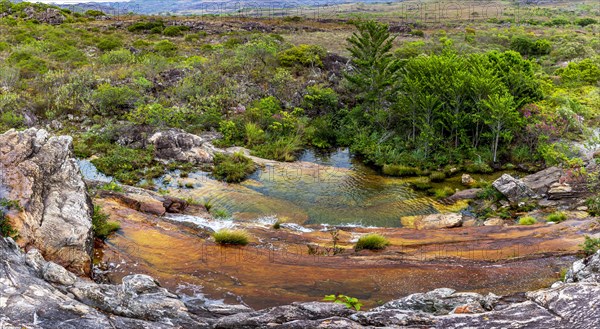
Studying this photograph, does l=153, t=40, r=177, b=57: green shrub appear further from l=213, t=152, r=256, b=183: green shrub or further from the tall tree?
l=213, t=152, r=256, b=183: green shrub

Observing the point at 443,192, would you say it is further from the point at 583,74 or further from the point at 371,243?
the point at 583,74

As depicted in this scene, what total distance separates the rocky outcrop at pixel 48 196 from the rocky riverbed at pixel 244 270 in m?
0.04

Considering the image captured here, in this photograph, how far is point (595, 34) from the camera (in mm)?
74312

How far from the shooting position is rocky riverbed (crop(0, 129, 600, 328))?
747cm

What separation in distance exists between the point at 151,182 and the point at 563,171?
73.4 feet

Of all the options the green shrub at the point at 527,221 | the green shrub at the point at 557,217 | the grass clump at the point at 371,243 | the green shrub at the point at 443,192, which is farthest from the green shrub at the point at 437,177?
the grass clump at the point at 371,243

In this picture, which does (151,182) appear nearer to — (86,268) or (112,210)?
(112,210)

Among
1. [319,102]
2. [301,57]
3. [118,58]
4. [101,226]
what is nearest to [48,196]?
[101,226]

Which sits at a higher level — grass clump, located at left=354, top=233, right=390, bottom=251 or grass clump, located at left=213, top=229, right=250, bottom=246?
grass clump, located at left=213, top=229, right=250, bottom=246

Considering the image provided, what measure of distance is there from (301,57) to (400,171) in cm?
2001

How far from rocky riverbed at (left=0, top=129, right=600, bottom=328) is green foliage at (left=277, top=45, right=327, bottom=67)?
86.5 feet

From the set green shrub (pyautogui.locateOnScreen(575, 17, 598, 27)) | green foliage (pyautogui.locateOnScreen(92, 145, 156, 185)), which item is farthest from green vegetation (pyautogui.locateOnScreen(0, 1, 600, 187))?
green shrub (pyautogui.locateOnScreen(575, 17, 598, 27))

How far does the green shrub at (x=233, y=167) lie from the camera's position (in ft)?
84.7

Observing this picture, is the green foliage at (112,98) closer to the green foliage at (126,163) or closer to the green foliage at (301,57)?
the green foliage at (126,163)
